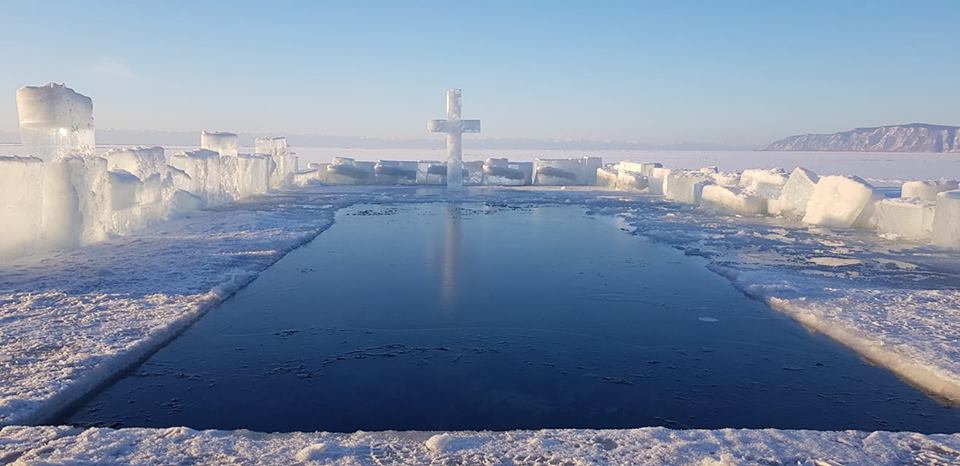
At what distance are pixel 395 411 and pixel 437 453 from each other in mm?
752

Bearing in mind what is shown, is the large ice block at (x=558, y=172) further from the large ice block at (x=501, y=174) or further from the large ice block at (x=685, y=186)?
the large ice block at (x=685, y=186)

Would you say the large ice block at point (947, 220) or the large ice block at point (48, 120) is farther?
the large ice block at point (48, 120)

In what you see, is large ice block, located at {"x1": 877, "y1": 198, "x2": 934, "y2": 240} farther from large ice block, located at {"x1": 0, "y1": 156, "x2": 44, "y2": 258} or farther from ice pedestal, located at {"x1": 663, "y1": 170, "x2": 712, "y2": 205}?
large ice block, located at {"x1": 0, "y1": 156, "x2": 44, "y2": 258}

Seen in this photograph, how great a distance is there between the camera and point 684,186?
20391 millimetres

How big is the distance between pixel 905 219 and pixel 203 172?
54.3ft

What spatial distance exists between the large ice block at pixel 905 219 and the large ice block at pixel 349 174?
834 inches

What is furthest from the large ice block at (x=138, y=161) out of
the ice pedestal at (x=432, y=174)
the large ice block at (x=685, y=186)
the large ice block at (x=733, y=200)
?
the ice pedestal at (x=432, y=174)

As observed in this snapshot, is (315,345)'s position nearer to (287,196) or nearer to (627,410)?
(627,410)

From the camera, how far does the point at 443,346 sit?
5152 mm

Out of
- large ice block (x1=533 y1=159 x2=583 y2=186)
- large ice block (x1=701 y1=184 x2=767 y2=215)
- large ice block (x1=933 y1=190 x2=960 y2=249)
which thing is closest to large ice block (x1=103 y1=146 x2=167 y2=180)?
large ice block (x1=701 y1=184 x2=767 y2=215)

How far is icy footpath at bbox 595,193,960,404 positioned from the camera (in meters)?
4.89

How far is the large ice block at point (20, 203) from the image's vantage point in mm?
8109

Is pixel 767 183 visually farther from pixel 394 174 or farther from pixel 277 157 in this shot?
pixel 277 157

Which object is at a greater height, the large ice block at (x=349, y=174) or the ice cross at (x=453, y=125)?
the ice cross at (x=453, y=125)
